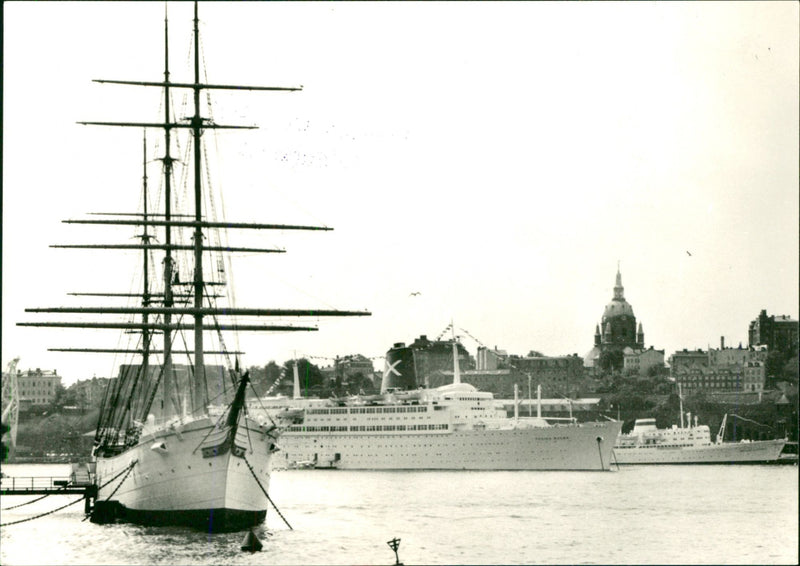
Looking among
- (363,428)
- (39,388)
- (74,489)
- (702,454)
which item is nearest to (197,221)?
(74,489)

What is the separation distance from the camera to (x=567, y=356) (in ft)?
525

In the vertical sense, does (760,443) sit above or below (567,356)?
below

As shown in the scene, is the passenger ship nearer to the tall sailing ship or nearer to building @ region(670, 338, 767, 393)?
the tall sailing ship

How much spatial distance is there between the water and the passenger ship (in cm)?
1984

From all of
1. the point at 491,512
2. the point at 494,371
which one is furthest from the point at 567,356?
the point at 491,512

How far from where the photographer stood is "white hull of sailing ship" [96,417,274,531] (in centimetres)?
3369

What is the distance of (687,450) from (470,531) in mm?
61141

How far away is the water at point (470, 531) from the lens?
96.5 feet

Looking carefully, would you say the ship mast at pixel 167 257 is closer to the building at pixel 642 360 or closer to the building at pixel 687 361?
the building at pixel 687 361

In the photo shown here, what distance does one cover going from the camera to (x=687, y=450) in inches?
3686

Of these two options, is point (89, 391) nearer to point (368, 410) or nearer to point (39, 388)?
point (39, 388)

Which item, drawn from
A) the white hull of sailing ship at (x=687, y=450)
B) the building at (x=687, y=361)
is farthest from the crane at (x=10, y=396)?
the building at (x=687, y=361)

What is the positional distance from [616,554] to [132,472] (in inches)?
563

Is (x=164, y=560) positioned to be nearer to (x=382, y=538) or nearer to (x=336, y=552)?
(x=336, y=552)
